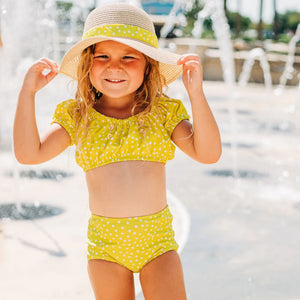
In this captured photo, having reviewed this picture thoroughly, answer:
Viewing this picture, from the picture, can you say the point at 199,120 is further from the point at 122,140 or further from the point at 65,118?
the point at 65,118

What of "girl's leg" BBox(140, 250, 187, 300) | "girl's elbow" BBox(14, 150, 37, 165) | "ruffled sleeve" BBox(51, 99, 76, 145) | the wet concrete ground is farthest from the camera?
the wet concrete ground

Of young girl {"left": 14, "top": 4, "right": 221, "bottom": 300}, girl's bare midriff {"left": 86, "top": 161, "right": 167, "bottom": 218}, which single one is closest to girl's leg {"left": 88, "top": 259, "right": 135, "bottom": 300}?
young girl {"left": 14, "top": 4, "right": 221, "bottom": 300}

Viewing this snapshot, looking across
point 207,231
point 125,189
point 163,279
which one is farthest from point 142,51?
point 207,231

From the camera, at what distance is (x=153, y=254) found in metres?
2.12

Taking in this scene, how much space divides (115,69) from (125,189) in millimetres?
457

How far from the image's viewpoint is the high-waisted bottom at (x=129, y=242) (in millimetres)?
2104

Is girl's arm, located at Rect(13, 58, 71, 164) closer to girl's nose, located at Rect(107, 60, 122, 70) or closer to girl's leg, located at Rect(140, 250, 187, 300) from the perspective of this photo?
girl's nose, located at Rect(107, 60, 122, 70)

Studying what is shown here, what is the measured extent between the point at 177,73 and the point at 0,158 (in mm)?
4357

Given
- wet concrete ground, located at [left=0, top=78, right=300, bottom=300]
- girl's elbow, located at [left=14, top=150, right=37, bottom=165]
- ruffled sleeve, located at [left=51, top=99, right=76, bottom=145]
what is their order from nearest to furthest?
girl's elbow, located at [left=14, top=150, right=37, bottom=165], ruffled sleeve, located at [left=51, top=99, right=76, bottom=145], wet concrete ground, located at [left=0, top=78, right=300, bottom=300]

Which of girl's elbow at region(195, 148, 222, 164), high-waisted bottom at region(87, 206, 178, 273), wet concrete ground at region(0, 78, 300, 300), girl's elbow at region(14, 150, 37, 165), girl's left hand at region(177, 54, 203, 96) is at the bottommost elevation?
wet concrete ground at region(0, 78, 300, 300)

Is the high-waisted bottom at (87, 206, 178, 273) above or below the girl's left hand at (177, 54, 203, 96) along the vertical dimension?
below

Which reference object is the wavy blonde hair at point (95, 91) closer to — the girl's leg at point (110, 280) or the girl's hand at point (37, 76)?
the girl's hand at point (37, 76)

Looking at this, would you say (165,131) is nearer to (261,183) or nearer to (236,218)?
(236,218)

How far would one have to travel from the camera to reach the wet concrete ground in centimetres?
311
